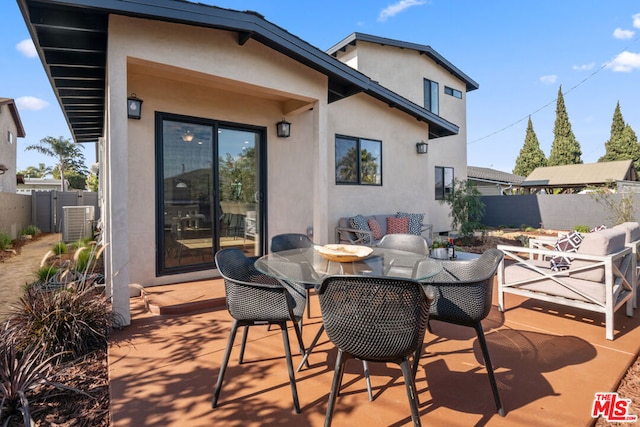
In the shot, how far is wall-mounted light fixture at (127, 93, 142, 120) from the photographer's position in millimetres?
4270

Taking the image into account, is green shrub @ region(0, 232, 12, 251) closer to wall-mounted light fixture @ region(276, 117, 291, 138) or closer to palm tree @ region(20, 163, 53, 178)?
wall-mounted light fixture @ region(276, 117, 291, 138)

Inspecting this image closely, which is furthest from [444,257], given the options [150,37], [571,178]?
[571,178]

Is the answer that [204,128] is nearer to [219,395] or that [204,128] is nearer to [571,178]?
[219,395]

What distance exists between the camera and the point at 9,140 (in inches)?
611

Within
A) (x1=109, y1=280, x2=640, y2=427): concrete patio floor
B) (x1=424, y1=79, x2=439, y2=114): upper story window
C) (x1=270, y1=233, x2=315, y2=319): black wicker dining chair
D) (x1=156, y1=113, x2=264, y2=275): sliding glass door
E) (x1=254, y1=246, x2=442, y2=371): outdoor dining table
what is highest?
(x1=424, y1=79, x2=439, y2=114): upper story window

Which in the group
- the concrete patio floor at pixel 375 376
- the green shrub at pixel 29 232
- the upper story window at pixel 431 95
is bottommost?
the concrete patio floor at pixel 375 376

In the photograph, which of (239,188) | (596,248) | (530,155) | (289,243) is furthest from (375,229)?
(530,155)

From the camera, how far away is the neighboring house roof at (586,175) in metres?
18.9

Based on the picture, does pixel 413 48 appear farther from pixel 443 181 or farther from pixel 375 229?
pixel 375 229

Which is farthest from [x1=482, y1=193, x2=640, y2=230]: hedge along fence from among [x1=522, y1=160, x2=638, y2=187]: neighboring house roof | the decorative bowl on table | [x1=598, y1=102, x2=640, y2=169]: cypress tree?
[x1=598, y1=102, x2=640, y2=169]: cypress tree

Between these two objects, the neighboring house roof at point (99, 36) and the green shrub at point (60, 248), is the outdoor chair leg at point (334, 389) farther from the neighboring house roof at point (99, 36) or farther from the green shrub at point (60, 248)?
the green shrub at point (60, 248)

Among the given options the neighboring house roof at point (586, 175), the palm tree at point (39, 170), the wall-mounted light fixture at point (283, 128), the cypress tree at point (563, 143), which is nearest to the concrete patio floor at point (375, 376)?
the wall-mounted light fixture at point (283, 128)

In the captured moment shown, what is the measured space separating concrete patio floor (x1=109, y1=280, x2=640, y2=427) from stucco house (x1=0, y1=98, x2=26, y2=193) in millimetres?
15054

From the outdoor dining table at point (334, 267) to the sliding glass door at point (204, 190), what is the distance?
2222mm
